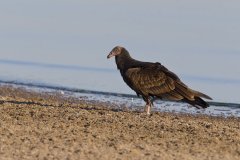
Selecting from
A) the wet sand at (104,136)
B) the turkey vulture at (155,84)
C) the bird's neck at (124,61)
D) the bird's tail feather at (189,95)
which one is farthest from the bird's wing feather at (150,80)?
the wet sand at (104,136)

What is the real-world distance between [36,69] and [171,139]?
2957 cm

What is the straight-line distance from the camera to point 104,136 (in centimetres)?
1294

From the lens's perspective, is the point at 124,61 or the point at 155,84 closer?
the point at 155,84

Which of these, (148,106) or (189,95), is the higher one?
(189,95)

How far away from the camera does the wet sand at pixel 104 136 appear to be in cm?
1145

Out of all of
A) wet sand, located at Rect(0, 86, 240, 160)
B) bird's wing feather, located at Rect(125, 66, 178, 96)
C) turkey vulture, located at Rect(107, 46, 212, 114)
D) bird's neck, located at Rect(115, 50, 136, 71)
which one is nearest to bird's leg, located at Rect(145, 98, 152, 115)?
turkey vulture, located at Rect(107, 46, 212, 114)

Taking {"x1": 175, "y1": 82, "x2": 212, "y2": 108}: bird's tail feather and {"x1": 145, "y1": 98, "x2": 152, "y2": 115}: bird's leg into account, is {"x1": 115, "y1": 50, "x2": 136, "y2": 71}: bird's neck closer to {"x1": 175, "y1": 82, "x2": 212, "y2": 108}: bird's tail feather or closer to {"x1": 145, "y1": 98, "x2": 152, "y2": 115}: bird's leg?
{"x1": 145, "y1": 98, "x2": 152, "y2": 115}: bird's leg

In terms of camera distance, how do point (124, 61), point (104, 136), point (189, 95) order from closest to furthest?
point (104, 136)
point (189, 95)
point (124, 61)

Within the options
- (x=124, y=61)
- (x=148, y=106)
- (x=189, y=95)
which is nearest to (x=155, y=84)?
(x=148, y=106)

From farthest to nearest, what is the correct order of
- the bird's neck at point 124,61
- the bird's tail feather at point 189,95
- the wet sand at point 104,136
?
the bird's neck at point 124,61 → the bird's tail feather at point 189,95 → the wet sand at point 104,136

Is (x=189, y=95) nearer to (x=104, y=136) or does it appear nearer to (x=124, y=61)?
(x=124, y=61)

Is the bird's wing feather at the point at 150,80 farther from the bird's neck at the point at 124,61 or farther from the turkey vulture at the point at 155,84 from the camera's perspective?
the bird's neck at the point at 124,61

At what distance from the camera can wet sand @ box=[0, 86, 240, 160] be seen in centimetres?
1145

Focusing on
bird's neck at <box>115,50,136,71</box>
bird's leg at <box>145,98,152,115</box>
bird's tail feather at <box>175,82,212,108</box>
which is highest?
bird's neck at <box>115,50,136,71</box>
